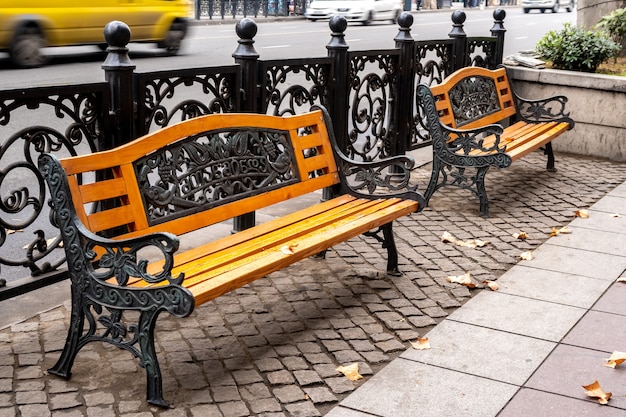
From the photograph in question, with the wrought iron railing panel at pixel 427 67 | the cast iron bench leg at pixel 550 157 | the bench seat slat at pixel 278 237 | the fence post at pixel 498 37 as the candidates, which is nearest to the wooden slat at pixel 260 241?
the bench seat slat at pixel 278 237

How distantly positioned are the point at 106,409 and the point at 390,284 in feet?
7.22

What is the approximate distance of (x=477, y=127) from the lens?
8.20 metres

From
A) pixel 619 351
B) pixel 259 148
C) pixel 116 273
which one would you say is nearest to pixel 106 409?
pixel 116 273

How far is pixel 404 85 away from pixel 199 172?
385 cm

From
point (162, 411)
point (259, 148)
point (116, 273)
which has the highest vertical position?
point (259, 148)

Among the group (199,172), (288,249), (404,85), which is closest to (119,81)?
(199,172)

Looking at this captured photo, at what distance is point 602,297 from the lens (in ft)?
17.1

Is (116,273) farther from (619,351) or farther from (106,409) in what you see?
(619,351)

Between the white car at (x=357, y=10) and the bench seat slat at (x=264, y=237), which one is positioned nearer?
the bench seat slat at (x=264, y=237)

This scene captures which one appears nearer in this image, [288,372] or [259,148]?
[288,372]

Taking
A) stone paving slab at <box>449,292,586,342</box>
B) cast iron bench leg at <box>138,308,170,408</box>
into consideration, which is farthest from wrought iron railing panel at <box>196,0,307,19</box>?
cast iron bench leg at <box>138,308,170,408</box>

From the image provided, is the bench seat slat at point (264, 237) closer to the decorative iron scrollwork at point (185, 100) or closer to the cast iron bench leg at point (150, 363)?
the cast iron bench leg at point (150, 363)

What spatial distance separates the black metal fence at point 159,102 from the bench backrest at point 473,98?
17.6 inches

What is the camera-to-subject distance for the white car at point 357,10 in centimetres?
3409
